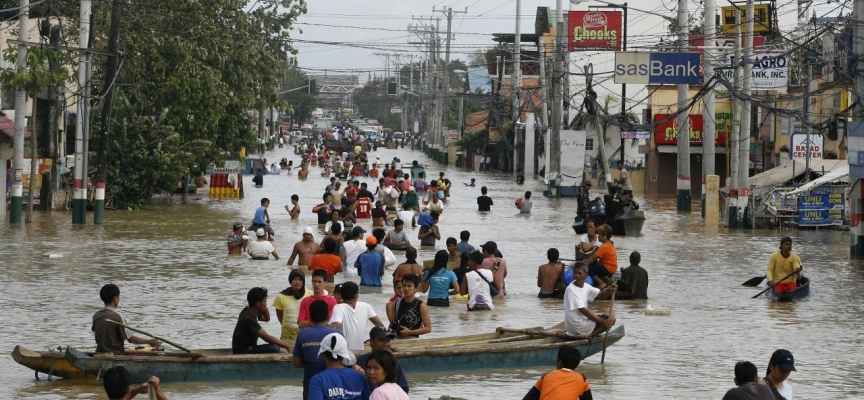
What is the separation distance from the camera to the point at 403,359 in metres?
14.6

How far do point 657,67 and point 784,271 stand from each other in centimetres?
1633

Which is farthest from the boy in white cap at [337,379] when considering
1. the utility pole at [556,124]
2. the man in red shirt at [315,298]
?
the utility pole at [556,124]

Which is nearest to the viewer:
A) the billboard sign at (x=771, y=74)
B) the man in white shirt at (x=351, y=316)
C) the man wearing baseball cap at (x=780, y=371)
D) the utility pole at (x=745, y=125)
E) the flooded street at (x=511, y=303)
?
the man wearing baseball cap at (x=780, y=371)

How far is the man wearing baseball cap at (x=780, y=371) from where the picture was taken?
395 inches

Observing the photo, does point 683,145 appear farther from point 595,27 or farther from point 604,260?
point 595,27

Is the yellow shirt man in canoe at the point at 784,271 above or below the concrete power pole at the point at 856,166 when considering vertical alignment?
below

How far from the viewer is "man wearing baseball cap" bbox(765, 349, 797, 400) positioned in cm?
1004

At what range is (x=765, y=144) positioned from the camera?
57562mm

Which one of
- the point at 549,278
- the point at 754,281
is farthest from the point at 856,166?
the point at 549,278

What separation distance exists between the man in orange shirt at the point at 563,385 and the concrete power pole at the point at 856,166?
65.3ft

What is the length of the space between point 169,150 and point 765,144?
86.1 ft

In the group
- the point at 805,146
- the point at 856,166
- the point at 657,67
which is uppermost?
the point at 657,67

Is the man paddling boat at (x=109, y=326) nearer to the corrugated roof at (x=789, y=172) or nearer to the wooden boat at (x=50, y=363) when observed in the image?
the wooden boat at (x=50, y=363)

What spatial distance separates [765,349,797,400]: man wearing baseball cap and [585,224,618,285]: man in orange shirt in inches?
471
